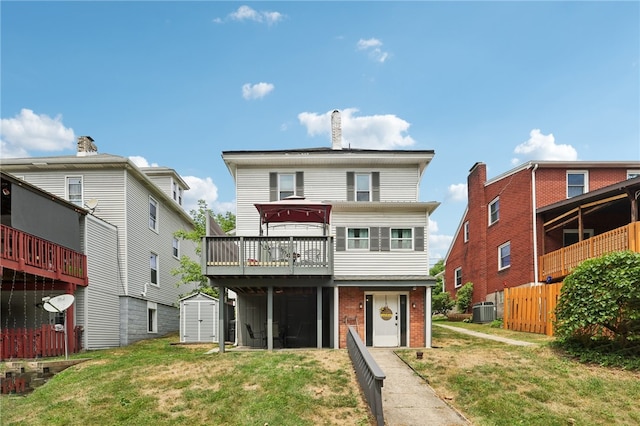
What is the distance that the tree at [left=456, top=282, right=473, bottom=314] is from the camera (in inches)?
1146

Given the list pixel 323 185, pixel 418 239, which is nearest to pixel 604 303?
pixel 418 239

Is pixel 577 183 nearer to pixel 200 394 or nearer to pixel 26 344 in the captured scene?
pixel 200 394

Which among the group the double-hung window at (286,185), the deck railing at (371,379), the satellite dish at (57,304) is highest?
the double-hung window at (286,185)

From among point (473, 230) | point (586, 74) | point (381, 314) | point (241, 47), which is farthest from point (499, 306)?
point (241, 47)

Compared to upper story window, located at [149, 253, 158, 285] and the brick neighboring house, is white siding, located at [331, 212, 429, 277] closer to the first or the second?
the brick neighboring house

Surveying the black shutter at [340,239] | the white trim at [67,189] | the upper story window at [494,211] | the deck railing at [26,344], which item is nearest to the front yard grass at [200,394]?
the deck railing at [26,344]

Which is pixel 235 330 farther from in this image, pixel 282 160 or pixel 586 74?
pixel 586 74

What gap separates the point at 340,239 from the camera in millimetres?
18719

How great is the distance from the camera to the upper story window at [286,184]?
2034 centimetres

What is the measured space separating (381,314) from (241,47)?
1097cm

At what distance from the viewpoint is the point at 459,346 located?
54.9 feet

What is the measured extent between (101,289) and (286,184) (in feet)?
27.2

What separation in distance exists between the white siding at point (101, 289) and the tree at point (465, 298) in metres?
18.5

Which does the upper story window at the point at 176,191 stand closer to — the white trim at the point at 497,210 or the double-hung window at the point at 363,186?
the double-hung window at the point at 363,186
